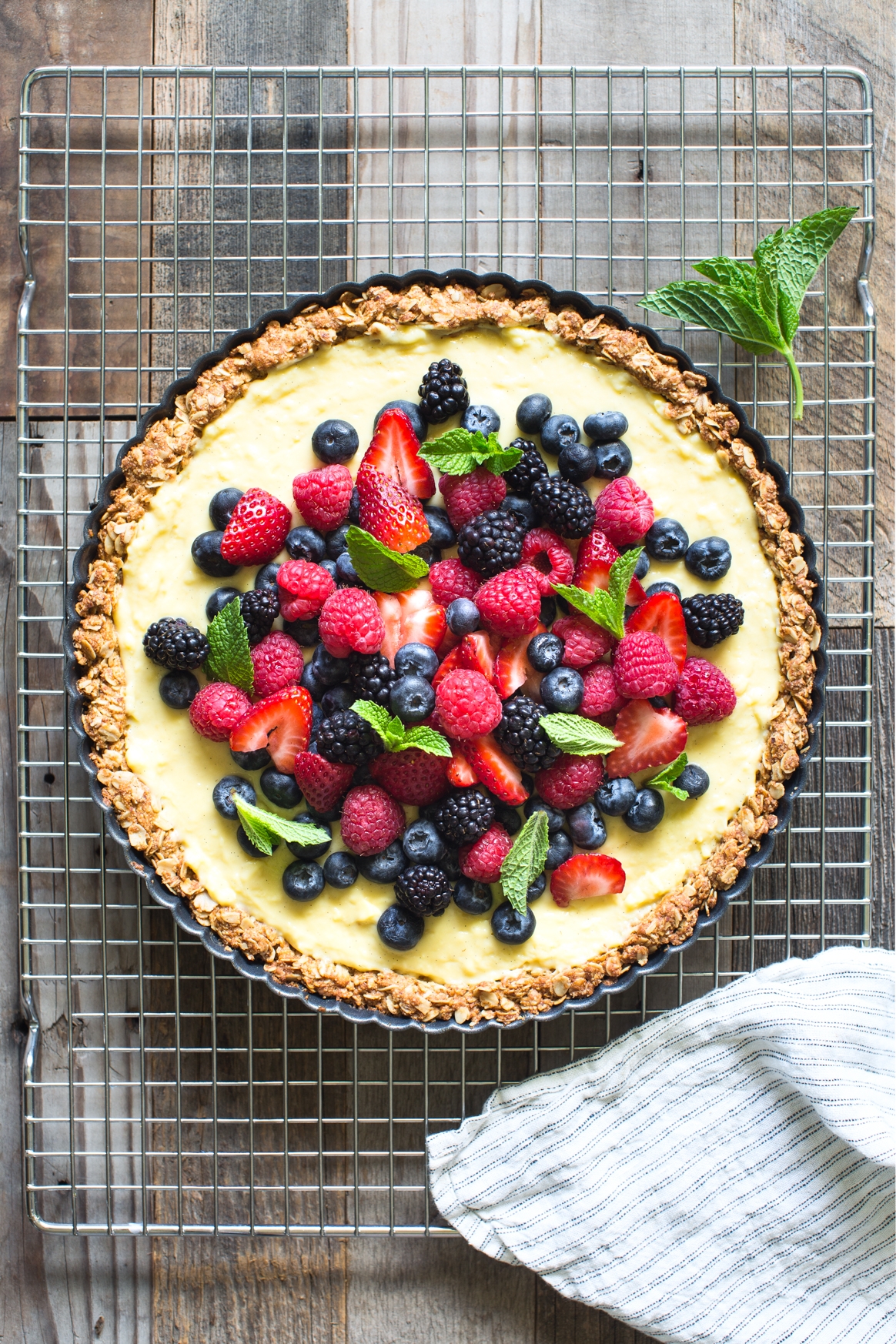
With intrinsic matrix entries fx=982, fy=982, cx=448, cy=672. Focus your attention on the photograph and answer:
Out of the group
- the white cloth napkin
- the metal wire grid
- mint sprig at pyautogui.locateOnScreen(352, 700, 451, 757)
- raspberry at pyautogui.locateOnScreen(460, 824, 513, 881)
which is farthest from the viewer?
the metal wire grid

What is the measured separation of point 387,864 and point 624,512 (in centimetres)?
93

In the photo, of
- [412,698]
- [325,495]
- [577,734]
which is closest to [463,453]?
[325,495]

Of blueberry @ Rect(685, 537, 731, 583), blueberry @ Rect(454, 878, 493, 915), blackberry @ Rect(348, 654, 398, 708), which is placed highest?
blueberry @ Rect(685, 537, 731, 583)

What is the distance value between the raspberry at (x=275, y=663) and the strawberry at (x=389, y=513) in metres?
0.31

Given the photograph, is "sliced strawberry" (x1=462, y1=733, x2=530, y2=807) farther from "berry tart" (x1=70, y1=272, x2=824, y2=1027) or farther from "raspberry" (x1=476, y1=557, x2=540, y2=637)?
"raspberry" (x1=476, y1=557, x2=540, y2=637)

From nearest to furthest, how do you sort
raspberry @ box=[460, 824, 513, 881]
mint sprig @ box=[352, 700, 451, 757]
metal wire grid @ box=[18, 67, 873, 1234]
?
mint sprig @ box=[352, 700, 451, 757] → raspberry @ box=[460, 824, 513, 881] → metal wire grid @ box=[18, 67, 873, 1234]

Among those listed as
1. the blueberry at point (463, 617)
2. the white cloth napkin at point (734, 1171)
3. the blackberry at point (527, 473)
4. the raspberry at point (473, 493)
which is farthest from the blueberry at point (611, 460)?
the white cloth napkin at point (734, 1171)

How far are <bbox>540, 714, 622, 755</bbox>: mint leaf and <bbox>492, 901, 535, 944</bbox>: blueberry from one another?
379 millimetres

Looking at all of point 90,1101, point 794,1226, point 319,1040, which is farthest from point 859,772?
point 90,1101

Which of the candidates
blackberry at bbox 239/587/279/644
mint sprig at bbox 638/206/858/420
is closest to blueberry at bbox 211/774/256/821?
blackberry at bbox 239/587/279/644

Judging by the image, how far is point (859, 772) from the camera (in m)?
2.51

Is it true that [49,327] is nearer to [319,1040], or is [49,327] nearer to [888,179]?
[319,1040]

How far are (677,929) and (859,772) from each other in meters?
0.71

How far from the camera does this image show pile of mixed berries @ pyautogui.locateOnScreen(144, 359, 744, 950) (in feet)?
6.83
